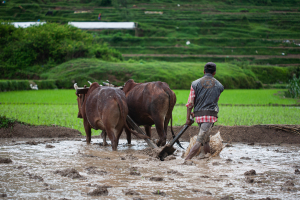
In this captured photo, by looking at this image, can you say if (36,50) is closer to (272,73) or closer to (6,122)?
(6,122)

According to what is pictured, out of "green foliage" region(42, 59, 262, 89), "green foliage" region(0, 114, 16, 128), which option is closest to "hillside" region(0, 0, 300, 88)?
"green foliage" region(42, 59, 262, 89)

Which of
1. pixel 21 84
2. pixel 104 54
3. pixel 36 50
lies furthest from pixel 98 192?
pixel 104 54

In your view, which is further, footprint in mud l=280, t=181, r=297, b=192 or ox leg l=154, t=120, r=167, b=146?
ox leg l=154, t=120, r=167, b=146

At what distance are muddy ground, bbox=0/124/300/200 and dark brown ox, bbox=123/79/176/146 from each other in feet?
1.97

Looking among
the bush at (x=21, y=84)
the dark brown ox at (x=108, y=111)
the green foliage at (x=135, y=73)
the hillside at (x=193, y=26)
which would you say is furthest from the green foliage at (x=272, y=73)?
the dark brown ox at (x=108, y=111)

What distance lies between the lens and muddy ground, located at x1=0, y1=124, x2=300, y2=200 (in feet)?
10.9

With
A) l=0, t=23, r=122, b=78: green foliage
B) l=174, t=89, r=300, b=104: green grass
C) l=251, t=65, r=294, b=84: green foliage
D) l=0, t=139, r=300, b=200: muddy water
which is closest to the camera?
l=0, t=139, r=300, b=200: muddy water

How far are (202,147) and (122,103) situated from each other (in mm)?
1642

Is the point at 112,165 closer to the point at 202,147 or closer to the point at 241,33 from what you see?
the point at 202,147

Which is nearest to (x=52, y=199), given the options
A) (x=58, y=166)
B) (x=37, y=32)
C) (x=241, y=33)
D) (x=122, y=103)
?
(x=58, y=166)

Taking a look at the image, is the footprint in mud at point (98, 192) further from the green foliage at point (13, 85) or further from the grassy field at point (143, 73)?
the grassy field at point (143, 73)

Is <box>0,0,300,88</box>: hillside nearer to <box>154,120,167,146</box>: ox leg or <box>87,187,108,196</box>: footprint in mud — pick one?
<box>154,120,167,146</box>: ox leg

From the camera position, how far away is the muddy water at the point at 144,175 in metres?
3.32

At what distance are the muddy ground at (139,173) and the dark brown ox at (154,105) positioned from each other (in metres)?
0.60
